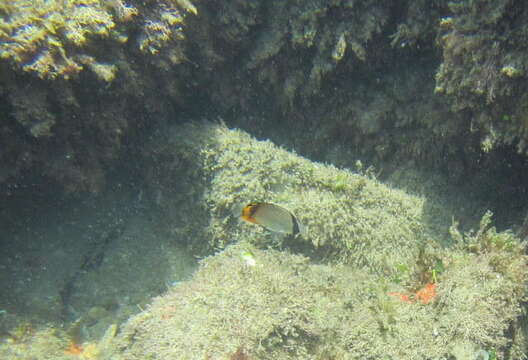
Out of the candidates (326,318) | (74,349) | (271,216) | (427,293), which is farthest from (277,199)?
(74,349)

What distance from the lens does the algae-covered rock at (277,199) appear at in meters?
3.99

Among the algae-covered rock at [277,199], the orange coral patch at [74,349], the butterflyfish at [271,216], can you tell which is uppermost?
the algae-covered rock at [277,199]

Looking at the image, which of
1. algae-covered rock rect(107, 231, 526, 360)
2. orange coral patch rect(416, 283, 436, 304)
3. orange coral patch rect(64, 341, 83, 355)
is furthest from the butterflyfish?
orange coral patch rect(64, 341, 83, 355)

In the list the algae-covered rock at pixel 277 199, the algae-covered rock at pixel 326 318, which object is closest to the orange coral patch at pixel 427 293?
the algae-covered rock at pixel 326 318

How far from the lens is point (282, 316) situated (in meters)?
3.08

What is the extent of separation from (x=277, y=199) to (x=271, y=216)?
1.00 m

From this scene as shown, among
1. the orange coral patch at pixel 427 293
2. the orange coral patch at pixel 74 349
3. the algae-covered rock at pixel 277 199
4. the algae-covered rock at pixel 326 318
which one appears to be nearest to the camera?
the algae-covered rock at pixel 326 318

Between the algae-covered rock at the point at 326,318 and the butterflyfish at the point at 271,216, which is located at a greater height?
the butterflyfish at the point at 271,216

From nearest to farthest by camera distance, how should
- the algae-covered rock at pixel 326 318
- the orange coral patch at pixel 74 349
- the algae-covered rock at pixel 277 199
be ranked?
the algae-covered rock at pixel 326 318 < the orange coral patch at pixel 74 349 < the algae-covered rock at pixel 277 199

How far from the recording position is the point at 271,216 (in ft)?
10.7

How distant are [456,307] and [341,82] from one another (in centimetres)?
301

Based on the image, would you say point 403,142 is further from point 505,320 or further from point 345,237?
point 505,320

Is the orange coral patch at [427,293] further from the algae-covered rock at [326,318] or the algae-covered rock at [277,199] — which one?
the algae-covered rock at [277,199]

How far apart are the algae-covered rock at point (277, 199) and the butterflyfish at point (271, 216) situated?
57 centimetres
